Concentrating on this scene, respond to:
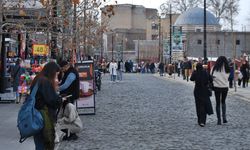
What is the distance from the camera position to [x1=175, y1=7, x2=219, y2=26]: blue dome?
4158 inches

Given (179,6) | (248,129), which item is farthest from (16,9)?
(179,6)

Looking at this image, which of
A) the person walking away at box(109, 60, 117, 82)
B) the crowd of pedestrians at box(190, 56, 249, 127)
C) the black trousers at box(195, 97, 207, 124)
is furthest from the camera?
the person walking away at box(109, 60, 117, 82)

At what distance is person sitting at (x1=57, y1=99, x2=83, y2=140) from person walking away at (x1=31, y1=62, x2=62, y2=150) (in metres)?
4.59

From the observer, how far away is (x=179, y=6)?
371 ft

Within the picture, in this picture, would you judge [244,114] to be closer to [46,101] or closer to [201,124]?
[201,124]

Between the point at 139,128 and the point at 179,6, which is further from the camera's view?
the point at 179,6

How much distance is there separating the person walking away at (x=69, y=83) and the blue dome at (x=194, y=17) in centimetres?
9210

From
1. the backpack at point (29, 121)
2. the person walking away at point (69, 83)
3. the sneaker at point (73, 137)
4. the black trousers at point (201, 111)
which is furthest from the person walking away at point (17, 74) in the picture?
the backpack at point (29, 121)

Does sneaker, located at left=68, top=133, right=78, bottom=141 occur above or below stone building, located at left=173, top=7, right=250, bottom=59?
below

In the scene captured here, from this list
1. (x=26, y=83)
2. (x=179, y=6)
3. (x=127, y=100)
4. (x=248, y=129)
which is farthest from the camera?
(x=179, y=6)

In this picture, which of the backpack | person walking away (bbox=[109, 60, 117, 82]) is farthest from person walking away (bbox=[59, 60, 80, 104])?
person walking away (bbox=[109, 60, 117, 82])

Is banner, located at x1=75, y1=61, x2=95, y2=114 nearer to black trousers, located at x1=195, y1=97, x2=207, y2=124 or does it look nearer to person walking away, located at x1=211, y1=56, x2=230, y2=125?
black trousers, located at x1=195, y1=97, x2=207, y2=124

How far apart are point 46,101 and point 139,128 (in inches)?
284

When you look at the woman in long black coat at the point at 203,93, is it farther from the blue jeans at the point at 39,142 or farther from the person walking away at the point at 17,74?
the person walking away at the point at 17,74
